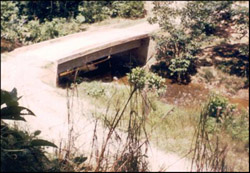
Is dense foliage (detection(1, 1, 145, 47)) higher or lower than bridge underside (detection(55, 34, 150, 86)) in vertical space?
higher

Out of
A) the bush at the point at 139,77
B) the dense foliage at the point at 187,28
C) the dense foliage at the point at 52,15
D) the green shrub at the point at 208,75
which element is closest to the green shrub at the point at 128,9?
the dense foliage at the point at 52,15

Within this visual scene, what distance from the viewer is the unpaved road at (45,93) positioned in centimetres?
862

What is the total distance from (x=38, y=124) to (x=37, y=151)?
5.51m

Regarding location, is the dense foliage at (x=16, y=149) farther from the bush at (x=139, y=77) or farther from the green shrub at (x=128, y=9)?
the green shrub at (x=128, y=9)

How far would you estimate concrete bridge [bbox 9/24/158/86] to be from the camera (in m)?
15.4

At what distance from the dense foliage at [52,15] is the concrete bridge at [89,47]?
7.17ft

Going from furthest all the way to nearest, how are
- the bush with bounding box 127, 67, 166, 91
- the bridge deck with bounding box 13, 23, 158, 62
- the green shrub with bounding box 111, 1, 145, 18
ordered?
1. the green shrub with bounding box 111, 1, 145, 18
2. the bridge deck with bounding box 13, 23, 158, 62
3. the bush with bounding box 127, 67, 166, 91

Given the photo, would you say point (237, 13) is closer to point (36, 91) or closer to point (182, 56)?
point (182, 56)

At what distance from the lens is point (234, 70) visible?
66.3 feet

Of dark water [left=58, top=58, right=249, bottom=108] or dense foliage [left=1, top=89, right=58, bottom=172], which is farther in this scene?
dark water [left=58, top=58, right=249, bottom=108]

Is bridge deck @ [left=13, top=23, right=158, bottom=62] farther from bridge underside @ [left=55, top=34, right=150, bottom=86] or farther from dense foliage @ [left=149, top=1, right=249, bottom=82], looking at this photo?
dense foliage @ [left=149, top=1, right=249, bottom=82]

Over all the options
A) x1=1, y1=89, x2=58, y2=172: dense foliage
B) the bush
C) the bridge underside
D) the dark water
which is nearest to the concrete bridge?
the bridge underside

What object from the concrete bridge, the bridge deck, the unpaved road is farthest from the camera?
the bridge deck

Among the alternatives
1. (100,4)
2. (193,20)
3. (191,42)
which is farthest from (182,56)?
(100,4)
